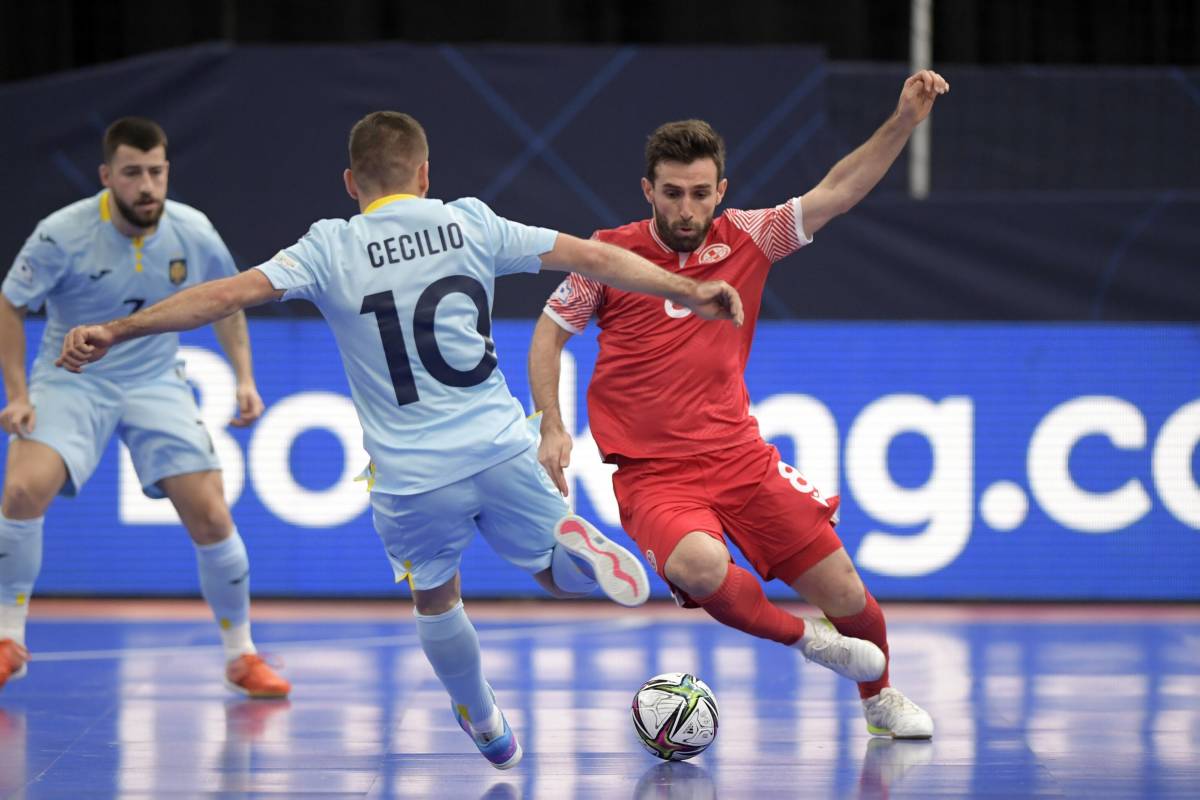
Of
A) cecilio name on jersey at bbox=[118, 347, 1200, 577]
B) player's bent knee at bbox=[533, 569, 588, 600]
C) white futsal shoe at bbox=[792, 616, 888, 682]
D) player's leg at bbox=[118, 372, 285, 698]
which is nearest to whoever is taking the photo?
player's bent knee at bbox=[533, 569, 588, 600]

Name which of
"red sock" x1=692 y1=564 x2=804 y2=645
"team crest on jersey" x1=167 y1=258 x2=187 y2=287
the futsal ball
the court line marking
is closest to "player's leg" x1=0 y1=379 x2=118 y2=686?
"team crest on jersey" x1=167 y1=258 x2=187 y2=287

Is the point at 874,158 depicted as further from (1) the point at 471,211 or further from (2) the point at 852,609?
(2) the point at 852,609

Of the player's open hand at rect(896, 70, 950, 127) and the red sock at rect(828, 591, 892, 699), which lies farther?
the red sock at rect(828, 591, 892, 699)

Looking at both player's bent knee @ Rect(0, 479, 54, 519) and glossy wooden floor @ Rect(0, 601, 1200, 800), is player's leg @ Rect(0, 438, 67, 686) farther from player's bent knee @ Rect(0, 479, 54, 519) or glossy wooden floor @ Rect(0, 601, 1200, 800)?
glossy wooden floor @ Rect(0, 601, 1200, 800)

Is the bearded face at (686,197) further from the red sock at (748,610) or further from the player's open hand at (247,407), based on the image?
the player's open hand at (247,407)

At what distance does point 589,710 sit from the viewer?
5793 mm

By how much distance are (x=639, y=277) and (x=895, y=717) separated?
199cm

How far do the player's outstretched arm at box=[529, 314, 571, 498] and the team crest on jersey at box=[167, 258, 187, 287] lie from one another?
174cm

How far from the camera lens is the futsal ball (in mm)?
4902

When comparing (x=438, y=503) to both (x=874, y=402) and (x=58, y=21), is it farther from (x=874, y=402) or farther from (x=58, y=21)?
(x=58, y=21)

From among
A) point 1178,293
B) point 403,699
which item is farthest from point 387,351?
point 1178,293

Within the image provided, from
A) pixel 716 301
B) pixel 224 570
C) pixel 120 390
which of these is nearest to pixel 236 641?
pixel 224 570

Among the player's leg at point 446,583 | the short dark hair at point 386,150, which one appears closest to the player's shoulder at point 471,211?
the short dark hair at point 386,150

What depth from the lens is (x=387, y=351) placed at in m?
4.30
